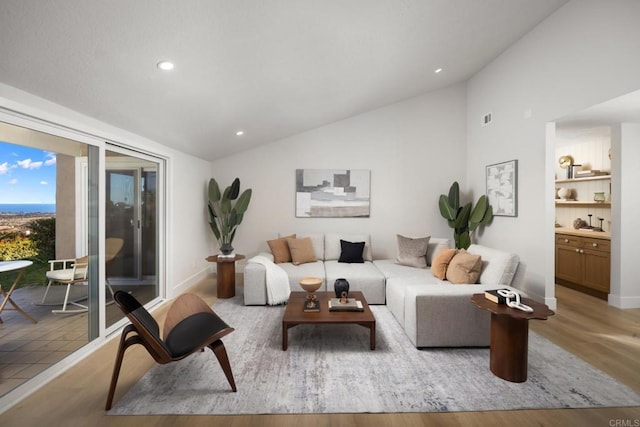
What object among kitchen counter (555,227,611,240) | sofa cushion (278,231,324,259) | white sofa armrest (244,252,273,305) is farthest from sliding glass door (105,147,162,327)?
kitchen counter (555,227,611,240)

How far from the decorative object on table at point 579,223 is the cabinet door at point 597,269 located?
65 cm

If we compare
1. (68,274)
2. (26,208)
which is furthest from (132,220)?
(26,208)

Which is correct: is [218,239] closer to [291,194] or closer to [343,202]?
[291,194]

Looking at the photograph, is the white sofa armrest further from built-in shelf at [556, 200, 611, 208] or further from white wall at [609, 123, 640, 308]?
built-in shelf at [556, 200, 611, 208]

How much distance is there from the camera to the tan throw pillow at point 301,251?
457 centimetres

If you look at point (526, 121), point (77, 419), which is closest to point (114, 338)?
point (77, 419)

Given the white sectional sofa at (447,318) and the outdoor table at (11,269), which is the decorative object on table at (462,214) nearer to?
the white sectional sofa at (447,318)

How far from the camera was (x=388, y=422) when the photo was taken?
1845mm

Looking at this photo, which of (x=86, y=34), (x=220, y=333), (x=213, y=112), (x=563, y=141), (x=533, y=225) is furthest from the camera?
(x=563, y=141)

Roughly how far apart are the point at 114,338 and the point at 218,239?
8.17 feet

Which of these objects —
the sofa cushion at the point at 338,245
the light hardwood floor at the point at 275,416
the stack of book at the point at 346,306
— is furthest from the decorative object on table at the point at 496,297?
the sofa cushion at the point at 338,245

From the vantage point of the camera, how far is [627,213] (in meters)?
3.78

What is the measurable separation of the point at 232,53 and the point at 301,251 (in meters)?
2.87

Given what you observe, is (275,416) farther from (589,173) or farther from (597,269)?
(589,173)
